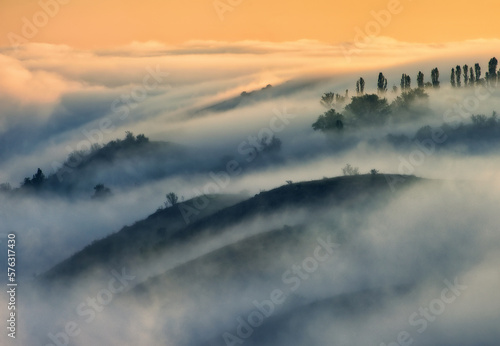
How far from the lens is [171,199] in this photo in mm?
172250

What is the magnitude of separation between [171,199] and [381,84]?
49733mm

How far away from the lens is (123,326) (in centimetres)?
13488

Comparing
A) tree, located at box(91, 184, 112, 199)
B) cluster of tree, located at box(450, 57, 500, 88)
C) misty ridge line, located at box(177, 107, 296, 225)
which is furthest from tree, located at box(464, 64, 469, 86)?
tree, located at box(91, 184, 112, 199)

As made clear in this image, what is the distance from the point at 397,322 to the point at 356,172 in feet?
116

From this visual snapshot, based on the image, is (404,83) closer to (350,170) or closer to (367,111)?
(367,111)

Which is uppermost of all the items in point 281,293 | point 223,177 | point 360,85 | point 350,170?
point 360,85

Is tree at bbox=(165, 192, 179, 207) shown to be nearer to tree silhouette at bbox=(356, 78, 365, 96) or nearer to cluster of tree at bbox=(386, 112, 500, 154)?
tree silhouette at bbox=(356, 78, 365, 96)

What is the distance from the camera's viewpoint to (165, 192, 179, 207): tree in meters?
168

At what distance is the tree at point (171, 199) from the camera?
167625mm

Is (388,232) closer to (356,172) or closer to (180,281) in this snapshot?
(356,172)

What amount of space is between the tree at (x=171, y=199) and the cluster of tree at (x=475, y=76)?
199 feet

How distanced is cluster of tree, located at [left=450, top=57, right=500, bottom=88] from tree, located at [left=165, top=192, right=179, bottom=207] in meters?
60.7

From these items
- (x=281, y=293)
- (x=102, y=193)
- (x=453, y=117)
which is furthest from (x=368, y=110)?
(x=281, y=293)

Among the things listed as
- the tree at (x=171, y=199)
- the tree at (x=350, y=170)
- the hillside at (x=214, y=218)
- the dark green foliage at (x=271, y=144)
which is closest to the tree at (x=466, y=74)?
the tree at (x=350, y=170)
